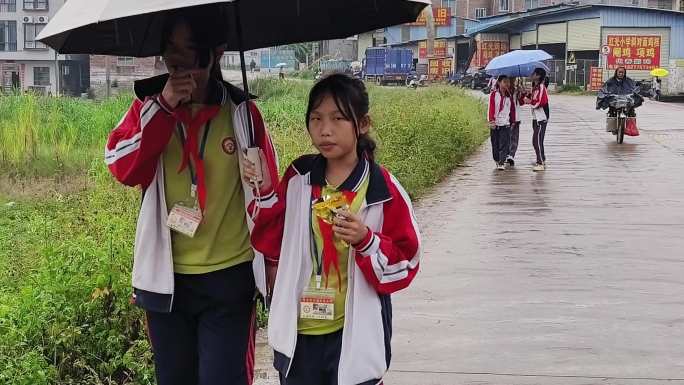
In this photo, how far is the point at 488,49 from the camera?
55.4 metres

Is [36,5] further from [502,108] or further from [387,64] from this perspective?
[502,108]

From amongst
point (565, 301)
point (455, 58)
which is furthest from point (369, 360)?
point (455, 58)

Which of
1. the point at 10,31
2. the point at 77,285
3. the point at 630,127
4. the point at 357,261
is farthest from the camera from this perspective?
the point at 10,31

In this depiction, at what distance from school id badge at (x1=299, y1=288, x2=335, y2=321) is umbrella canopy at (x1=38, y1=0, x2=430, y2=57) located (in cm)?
96

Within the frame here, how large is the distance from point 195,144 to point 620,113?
52.3ft

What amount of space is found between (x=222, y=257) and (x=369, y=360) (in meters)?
0.63

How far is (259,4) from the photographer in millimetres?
3537

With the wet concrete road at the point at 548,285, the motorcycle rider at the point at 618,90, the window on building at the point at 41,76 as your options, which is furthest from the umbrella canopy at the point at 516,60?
the window on building at the point at 41,76

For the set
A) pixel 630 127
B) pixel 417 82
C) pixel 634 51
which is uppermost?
pixel 634 51

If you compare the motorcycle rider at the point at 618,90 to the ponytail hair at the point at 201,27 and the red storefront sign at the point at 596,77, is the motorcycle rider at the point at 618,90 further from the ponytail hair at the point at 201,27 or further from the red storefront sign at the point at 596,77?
the red storefront sign at the point at 596,77

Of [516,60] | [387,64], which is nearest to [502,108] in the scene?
[516,60]

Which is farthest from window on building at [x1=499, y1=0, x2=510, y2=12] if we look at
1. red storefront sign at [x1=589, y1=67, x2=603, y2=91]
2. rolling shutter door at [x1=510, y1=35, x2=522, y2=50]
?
red storefront sign at [x1=589, y1=67, x2=603, y2=91]

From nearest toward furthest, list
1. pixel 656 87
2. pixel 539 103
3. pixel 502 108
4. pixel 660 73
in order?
pixel 502 108
pixel 539 103
pixel 656 87
pixel 660 73

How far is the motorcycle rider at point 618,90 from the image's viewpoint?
57.2 feet
